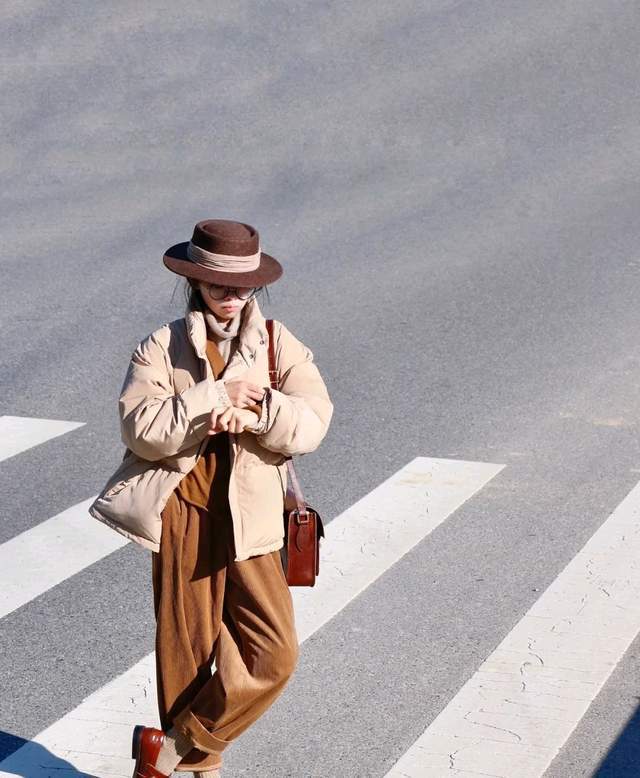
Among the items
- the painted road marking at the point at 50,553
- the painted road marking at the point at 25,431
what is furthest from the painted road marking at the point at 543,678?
the painted road marking at the point at 25,431

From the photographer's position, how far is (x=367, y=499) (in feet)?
25.8

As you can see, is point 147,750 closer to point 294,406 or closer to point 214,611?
point 214,611

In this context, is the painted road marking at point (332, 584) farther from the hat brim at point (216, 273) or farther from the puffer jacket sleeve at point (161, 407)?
the hat brim at point (216, 273)

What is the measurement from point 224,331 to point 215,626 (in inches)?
42.1

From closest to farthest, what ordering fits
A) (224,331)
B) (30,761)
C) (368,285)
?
(224,331), (30,761), (368,285)

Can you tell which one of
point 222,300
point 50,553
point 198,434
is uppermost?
point 222,300

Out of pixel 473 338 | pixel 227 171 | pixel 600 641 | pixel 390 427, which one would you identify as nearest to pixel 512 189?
pixel 227 171

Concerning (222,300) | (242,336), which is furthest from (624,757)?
(222,300)

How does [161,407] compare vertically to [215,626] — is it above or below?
above

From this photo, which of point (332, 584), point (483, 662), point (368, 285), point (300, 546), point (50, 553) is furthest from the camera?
point (368, 285)

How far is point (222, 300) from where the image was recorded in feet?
15.1

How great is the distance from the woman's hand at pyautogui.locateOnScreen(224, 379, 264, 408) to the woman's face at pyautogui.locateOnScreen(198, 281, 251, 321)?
28 centimetres

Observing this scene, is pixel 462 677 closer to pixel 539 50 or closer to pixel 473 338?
pixel 473 338

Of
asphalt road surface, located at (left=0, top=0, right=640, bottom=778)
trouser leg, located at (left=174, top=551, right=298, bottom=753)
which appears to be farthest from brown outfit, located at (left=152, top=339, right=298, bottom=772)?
asphalt road surface, located at (left=0, top=0, right=640, bottom=778)
